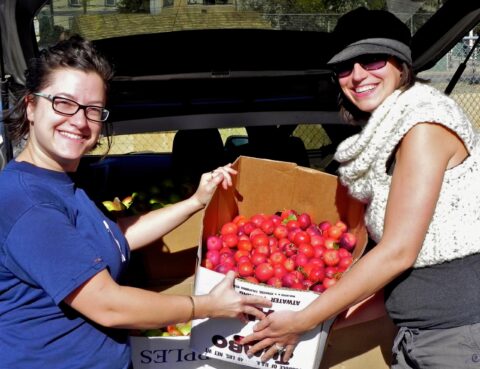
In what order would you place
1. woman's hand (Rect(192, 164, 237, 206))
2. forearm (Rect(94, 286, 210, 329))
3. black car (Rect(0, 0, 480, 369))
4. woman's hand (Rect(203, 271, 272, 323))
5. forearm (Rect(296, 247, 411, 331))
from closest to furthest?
forearm (Rect(94, 286, 210, 329)) < forearm (Rect(296, 247, 411, 331)) < woman's hand (Rect(203, 271, 272, 323)) < woman's hand (Rect(192, 164, 237, 206)) < black car (Rect(0, 0, 480, 369))

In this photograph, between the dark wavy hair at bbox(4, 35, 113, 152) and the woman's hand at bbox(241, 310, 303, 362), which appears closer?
the dark wavy hair at bbox(4, 35, 113, 152)

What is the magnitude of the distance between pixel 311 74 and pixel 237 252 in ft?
3.45

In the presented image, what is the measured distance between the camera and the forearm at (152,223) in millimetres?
2379

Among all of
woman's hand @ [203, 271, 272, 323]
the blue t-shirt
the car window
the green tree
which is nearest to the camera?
the blue t-shirt

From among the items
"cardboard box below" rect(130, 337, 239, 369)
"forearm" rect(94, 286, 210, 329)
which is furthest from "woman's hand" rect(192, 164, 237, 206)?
"forearm" rect(94, 286, 210, 329)

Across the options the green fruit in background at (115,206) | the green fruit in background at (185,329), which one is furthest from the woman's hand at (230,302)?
the green fruit in background at (115,206)

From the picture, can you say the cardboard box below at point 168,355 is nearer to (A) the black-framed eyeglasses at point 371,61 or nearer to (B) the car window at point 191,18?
(B) the car window at point 191,18

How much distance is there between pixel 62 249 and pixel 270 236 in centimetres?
132

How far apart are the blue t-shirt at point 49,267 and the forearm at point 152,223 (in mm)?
441

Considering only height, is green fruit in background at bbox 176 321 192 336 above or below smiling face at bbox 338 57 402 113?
below

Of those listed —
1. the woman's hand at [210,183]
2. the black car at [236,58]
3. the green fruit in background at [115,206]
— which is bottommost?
the green fruit in background at [115,206]

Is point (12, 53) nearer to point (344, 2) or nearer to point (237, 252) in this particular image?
point (237, 252)

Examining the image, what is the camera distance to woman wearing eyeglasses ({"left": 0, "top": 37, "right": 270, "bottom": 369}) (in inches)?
63.1

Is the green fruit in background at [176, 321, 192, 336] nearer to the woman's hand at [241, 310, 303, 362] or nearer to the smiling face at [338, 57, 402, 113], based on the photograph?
the woman's hand at [241, 310, 303, 362]
